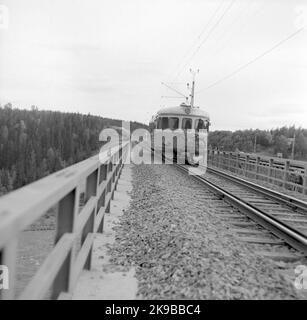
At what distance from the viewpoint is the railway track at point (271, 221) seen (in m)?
5.80

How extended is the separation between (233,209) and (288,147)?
60715 millimetres

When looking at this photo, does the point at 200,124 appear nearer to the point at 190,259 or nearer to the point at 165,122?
the point at 165,122

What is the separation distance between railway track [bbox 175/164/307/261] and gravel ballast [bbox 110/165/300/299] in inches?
17.7

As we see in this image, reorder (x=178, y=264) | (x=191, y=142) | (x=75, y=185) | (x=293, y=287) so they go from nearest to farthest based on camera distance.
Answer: (x=75, y=185) → (x=293, y=287) → (x=178, y=264) → (x=191, y=142)

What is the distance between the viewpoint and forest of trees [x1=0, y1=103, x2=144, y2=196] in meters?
73.3

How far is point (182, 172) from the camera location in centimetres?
1755

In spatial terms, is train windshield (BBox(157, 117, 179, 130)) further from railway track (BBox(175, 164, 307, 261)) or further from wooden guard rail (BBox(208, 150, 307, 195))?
railway track (BBox(175, 164, 307, 261))

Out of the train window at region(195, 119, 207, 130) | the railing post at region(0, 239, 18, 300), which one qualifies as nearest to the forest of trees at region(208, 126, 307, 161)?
the train window at region(195, 119, 207, 130)

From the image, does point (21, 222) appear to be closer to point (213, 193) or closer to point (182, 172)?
point (213, 193)

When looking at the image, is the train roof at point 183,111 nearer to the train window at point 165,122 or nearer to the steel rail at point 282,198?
the train window at point 165,122

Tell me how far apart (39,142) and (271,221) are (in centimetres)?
8414

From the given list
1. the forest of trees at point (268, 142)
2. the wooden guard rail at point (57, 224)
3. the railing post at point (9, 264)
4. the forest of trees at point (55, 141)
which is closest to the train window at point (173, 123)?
the wooden guard rail at point (57, 224)

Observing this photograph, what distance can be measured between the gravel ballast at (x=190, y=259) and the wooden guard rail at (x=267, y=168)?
7.15 meters
